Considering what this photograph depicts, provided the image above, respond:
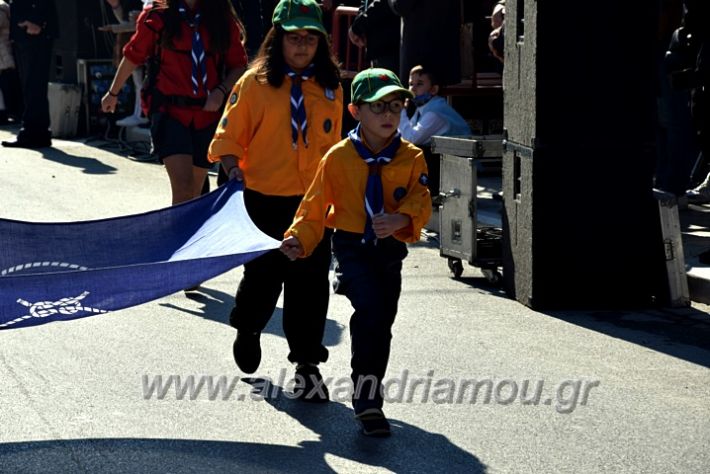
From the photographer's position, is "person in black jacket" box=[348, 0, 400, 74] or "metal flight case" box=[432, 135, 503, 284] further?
"person in black jacket" box=[348, 0, 400, 74]

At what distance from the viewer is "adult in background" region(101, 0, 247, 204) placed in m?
9.48

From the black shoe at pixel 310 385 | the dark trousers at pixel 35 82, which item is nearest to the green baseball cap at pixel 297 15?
the black shoe at pixel 310 385

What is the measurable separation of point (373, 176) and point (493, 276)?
382 cm

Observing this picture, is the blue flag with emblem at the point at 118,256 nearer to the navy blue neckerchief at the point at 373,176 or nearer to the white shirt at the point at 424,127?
the navy blue neckerchief at the point at 373,176

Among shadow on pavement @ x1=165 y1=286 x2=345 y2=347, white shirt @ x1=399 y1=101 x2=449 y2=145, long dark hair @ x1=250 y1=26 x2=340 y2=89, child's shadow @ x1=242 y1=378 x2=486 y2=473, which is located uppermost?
long dark hair @ x1=250 y1=26 x2=340 y2=89

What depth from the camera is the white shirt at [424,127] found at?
39.9ft

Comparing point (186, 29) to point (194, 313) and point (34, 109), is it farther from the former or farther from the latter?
point (34, 109)

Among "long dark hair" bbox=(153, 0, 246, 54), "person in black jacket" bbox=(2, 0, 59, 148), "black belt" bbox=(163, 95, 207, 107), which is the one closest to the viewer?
"long dark hair" bbox=(153, 0, 246, 54)

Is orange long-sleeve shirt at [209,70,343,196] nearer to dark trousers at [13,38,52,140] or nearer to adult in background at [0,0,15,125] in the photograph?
dark trousers at [13,38,52,140]

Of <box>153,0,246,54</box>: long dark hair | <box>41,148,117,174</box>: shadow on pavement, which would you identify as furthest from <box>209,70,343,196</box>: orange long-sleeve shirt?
<box>41,148,117,174</box>: shadow on pavement

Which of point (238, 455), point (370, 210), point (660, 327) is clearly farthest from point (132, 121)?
point (238, 455)

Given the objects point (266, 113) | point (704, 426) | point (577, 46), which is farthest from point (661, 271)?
point (266, 113)

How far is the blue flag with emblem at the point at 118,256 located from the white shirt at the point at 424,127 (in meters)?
5.00

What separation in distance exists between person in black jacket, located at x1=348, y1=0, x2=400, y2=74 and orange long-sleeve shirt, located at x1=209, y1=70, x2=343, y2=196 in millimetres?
6034
